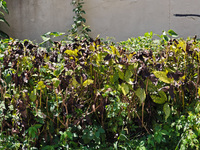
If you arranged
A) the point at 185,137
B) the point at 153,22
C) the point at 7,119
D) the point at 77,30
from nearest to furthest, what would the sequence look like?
the point at 185,137 < the point at 7,119 < the point at 153,22 < the point at 77,30

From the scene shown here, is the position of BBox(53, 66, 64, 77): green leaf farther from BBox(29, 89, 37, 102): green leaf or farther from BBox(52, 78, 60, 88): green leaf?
BBox(29, 89, 37, 102): green leaf

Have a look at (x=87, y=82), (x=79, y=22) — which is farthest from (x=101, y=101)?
(x=79, y=22)

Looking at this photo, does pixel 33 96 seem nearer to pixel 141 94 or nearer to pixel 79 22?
pixel 141 94

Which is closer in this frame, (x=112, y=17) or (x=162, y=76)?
(x=162, y=76)

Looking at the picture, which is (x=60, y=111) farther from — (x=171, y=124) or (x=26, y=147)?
(x=171, y=124)

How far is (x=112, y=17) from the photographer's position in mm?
7059

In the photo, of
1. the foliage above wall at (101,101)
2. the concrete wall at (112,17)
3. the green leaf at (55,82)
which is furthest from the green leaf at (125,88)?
the concrete wall at (112,17)

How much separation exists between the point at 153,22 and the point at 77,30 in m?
1.77

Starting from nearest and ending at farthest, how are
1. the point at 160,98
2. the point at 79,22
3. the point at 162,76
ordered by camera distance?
1. the point at 162,76
2. the point at 160,98
3. the point at 79,22

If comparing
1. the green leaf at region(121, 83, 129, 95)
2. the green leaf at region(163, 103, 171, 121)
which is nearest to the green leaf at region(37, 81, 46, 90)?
the green leaf at region(121, 83, 129, 95)

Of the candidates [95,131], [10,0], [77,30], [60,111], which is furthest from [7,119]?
[10,0]

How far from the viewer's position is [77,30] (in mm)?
7219

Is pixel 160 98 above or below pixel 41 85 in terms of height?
below

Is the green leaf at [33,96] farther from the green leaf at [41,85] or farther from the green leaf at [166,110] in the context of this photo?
the green leaf at [166,110]
